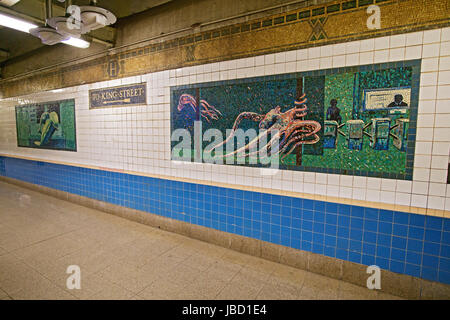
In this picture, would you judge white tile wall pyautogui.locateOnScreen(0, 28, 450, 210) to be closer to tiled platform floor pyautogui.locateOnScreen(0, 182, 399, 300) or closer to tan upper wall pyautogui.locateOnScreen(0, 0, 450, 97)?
tan upper wall pyautogui.locateOnScreen(0, 0, 450, 97)

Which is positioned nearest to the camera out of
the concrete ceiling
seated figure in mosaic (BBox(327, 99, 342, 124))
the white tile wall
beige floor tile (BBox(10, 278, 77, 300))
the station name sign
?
the white tile wall

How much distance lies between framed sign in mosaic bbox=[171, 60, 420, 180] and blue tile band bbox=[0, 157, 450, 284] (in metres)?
0.43

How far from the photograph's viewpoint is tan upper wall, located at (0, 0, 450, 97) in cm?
213

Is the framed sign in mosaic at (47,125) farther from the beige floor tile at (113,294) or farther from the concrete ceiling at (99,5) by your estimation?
the beige floor tile at (113,294)

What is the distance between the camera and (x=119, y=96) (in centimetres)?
411

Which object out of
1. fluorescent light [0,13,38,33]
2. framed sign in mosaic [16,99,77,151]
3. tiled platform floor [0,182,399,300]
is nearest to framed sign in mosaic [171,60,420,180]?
tiled platform floor [0,182,399,300]

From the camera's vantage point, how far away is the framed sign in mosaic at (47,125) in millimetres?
5012

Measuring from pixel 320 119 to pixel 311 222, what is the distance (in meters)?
1.13

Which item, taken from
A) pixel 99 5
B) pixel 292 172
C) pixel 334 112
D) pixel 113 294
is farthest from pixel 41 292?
pixel 99 5

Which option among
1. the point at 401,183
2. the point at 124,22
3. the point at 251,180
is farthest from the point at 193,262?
the point at 124,22

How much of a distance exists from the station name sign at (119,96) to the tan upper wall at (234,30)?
0.23 m

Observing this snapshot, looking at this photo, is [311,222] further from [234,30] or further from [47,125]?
[47,125]

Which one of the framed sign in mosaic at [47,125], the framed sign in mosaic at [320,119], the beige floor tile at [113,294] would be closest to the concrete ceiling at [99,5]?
the framed sign in mosaic at [320,119]

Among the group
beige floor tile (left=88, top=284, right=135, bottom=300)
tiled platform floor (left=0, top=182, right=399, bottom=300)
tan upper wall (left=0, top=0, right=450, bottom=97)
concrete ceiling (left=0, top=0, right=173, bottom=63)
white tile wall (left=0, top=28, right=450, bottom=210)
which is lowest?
beige floor tile (left=88, top=284, right=135, bottom=300)
